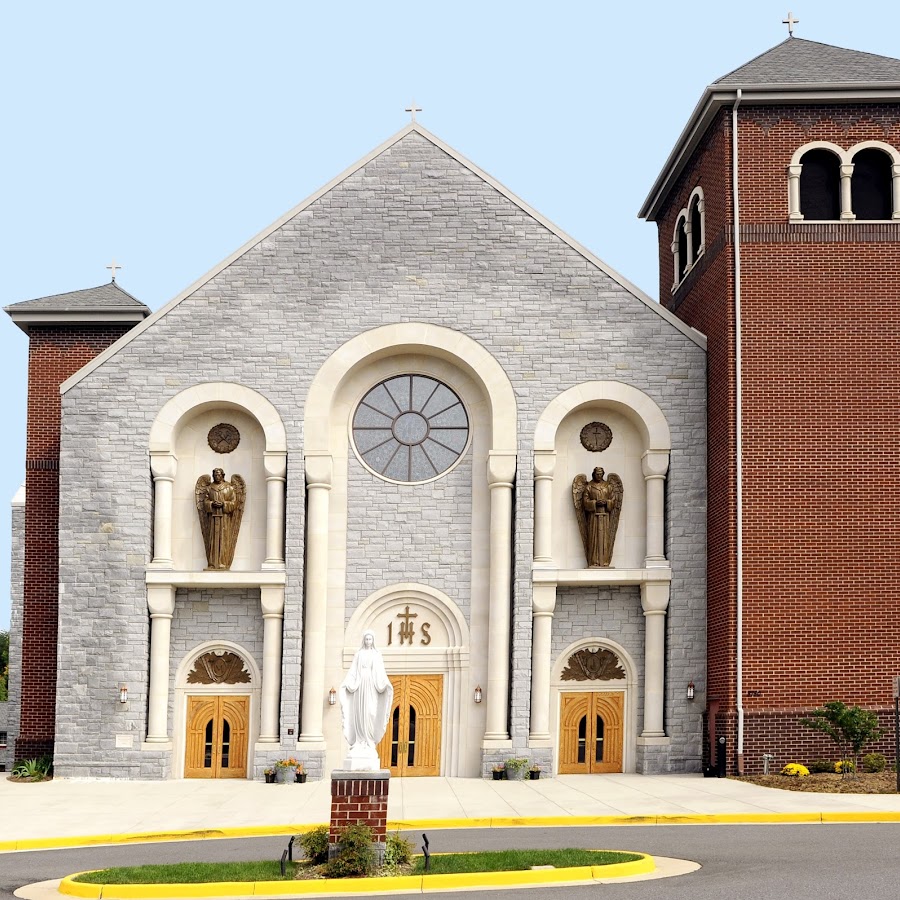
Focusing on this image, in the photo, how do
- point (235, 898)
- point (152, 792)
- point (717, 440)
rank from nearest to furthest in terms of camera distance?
point (235, 898)
point (152, 792)
point (717, 440)

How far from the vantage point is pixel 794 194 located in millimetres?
28594

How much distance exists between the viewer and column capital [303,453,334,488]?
2920 centimetres

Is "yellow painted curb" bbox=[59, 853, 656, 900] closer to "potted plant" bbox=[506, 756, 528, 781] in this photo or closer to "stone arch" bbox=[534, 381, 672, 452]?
"potted plant" bbox=[506, 756, 528, 781]

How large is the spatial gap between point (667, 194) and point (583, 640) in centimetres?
1131

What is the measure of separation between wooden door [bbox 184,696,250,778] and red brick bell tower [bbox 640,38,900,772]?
9.05 metres

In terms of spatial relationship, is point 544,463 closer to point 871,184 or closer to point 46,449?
point 871,184

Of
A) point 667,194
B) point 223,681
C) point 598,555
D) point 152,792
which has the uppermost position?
point 667,194

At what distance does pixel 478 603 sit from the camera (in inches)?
1163

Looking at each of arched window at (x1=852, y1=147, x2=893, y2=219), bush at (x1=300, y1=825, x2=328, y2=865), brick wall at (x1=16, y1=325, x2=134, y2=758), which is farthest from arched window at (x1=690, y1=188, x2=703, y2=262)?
bush at (x1=300, y1=825, x2=328, y2=865)

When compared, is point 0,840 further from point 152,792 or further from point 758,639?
point 758,639

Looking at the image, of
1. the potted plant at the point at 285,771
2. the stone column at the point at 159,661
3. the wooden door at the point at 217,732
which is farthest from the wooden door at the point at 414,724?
the stone column at the point at 159,661

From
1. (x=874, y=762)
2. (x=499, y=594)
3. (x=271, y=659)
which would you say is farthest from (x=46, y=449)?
(x=874, y=762)

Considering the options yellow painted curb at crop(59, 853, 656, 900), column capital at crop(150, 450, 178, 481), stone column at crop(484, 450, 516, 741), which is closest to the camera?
yellow painted curb at crop(59, 853, 656, 900)

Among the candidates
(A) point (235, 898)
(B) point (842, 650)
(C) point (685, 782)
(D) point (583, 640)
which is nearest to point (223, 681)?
(D) point (583, 640)
